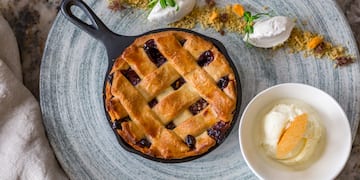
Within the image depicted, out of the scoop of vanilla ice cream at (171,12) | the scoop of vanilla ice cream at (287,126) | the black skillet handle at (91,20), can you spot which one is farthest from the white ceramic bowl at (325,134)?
the black skillet handle at (91,20)

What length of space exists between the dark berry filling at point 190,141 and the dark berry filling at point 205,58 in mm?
233

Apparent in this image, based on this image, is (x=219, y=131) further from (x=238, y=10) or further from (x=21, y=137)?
(x=21, y=137)

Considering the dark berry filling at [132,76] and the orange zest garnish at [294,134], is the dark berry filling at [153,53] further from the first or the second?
the orange zest garnish at [294,134]

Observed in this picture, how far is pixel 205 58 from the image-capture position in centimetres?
189

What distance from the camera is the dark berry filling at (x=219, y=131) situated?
1.83 m

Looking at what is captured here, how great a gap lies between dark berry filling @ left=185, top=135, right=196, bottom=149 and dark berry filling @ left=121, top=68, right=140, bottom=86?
9.5 inches

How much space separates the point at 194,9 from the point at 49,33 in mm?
510

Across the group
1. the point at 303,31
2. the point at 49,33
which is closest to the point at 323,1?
the point at 303,31

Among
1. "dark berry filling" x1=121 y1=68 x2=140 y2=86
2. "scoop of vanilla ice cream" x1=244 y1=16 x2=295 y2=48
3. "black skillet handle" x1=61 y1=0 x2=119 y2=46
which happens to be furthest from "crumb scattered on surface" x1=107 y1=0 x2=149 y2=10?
"scoop of vanilla ice cream" x1=244 y1=16 x2=295 y2=48

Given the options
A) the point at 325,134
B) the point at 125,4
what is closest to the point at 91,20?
the point at 125,4

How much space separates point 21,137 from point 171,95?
525 millimetres

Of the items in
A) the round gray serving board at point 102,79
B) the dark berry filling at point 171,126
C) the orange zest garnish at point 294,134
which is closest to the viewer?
the orange zest garnish at point 294,134

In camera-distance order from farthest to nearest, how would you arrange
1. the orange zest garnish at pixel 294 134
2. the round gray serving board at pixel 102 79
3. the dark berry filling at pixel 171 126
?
the round gray serving board at pixel 102 79, the dark berry filling at pixel 171 126, the orange zest garnish at pixel 294 134

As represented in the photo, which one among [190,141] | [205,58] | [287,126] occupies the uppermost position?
[205,58]
